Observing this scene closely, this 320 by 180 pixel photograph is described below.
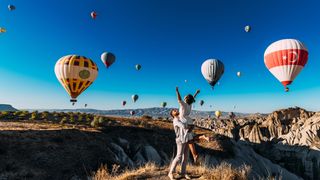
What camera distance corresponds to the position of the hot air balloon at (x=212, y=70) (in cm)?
4322

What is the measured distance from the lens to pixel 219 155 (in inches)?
1500

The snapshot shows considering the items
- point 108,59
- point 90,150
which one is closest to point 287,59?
point 90,150

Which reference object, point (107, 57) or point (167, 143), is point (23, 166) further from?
point (107, 57)

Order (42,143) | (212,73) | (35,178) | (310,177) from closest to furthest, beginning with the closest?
(35,178) → (42,143) → (212,73) → (310,177)

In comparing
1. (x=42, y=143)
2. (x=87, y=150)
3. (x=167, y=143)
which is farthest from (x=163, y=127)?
(x=42, y=143)

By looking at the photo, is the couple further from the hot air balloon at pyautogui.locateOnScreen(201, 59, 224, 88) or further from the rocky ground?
the hot air balloon at pyautogui.locateOnScreen(201, 59, 224, 88)

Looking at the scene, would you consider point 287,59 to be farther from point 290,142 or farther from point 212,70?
point 290,142

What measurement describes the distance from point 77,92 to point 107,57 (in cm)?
1442

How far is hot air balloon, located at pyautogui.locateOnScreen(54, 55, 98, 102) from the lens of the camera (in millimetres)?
35344

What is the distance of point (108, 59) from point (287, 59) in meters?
31.0

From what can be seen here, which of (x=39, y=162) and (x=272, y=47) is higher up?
(x=272, y=47)

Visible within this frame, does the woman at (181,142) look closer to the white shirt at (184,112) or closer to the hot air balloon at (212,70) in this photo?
the white shirt at (184,112)

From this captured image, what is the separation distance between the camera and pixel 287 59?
33156mm

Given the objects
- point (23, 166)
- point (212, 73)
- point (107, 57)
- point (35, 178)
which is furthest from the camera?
point (107, 57)
